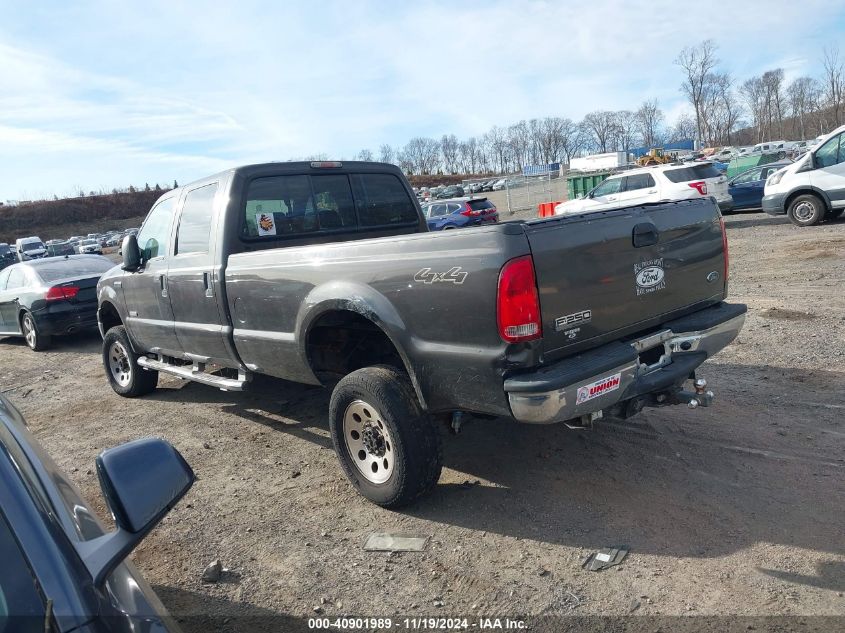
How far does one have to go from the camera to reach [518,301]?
3.02m

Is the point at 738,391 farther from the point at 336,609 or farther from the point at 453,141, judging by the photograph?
the point at 453,141

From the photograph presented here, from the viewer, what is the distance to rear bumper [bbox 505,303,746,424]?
3020mm

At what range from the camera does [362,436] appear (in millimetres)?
3896

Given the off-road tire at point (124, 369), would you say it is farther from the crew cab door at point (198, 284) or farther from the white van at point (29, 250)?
the white van at point (29, 250)

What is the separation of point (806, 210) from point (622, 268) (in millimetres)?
13394

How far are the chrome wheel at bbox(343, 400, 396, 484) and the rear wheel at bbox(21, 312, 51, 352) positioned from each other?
330 inches

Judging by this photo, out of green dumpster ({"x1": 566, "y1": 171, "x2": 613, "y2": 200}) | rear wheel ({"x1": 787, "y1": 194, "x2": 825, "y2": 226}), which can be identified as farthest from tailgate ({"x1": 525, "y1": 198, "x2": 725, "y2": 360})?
green dumpster ({"x1": 566, "y1": 171, "x2": 613, "y2": 200})

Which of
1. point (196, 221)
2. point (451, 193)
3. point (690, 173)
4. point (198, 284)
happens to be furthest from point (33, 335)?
point (451, 193)

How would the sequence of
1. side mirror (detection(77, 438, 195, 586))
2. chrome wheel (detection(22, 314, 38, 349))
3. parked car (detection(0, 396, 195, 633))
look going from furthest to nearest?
chrome wheel (detection(22, 314, 38, 349)) → side mirror (detection(77, 438, 195, 586)) → parked car (detection(0, 396, 195, 633))

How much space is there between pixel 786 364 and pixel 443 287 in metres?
4.10

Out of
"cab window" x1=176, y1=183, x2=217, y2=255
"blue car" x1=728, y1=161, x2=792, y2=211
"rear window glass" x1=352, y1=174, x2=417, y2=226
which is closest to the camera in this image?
"cab window" x1=176, y1=183, x2=217, y2=255

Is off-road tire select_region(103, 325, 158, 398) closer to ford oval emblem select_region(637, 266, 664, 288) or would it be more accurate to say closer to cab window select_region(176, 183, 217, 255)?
cab window select_region(176, 183, 217, 255)

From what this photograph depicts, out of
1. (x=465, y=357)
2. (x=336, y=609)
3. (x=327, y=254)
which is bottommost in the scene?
(x=336, y=609)

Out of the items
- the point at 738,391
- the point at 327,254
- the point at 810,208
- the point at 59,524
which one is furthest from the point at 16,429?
the point at 810,208
